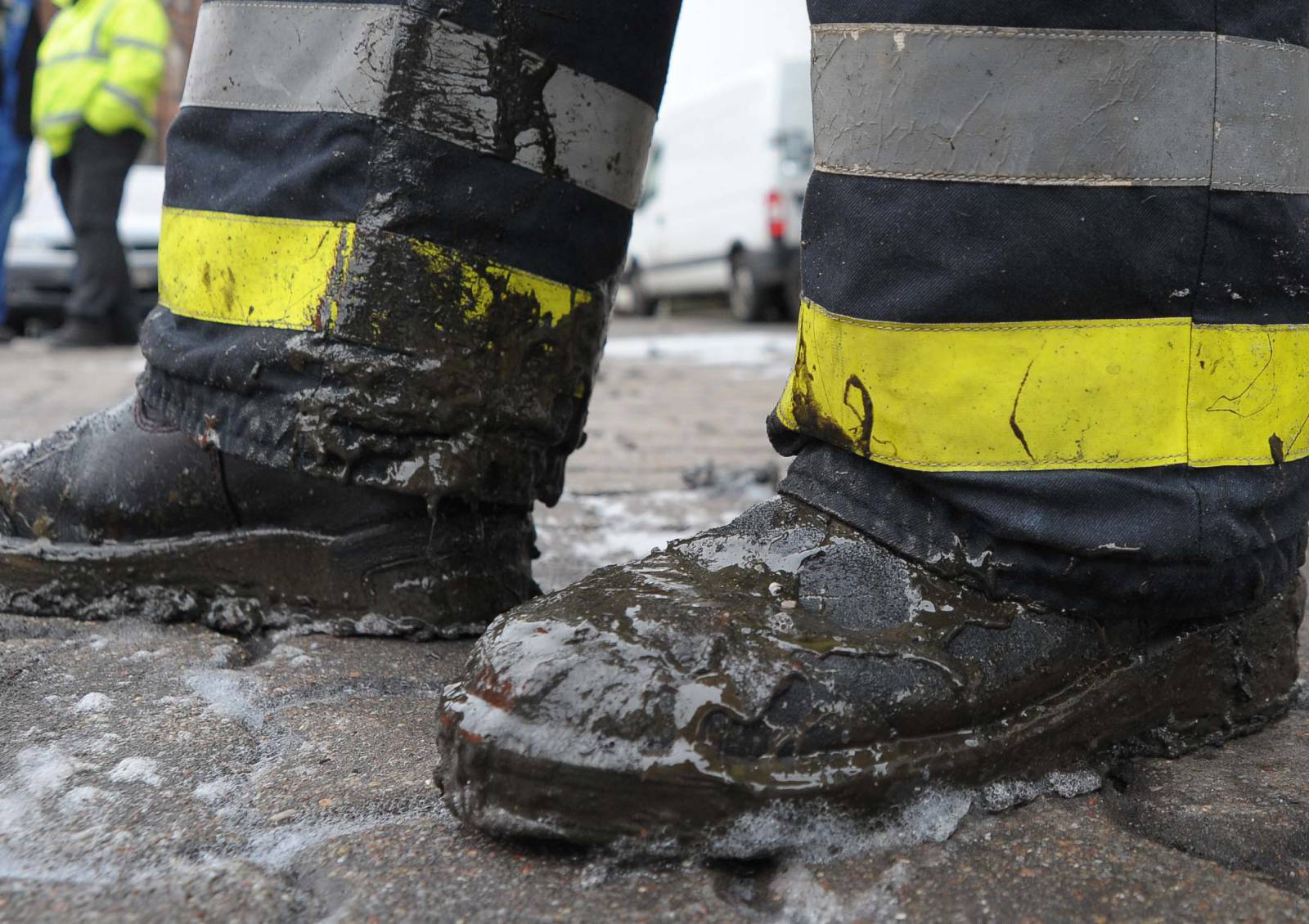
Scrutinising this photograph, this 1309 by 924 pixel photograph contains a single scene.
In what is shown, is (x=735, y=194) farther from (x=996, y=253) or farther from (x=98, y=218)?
(x=996, y=253)

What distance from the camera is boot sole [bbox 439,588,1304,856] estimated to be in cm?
92

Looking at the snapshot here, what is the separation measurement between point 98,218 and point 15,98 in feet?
3.70

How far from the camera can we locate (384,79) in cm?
128

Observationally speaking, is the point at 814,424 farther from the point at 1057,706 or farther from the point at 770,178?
the point at 770,178

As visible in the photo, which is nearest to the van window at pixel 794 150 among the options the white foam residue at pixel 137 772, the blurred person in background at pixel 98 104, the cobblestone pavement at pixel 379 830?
the blurred person in background at pixel 98 104

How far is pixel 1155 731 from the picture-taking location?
1145 millimetres

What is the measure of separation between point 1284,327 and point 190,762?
41.6 inches

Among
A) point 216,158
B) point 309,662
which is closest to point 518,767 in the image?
point 309,662

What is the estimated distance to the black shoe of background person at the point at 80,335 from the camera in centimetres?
687

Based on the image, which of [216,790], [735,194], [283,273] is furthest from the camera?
[735,194]

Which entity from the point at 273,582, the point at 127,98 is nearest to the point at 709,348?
the point at 127,98

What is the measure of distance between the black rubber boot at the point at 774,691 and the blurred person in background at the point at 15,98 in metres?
7.21

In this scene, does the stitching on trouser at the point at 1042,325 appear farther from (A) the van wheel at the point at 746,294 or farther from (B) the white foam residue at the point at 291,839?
(A) the van wheel at the point at 746,294

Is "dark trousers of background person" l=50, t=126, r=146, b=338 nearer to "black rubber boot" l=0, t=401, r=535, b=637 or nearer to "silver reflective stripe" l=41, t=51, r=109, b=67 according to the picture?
"silver reflective stripe" l=41, t=51, r=109, b=67
